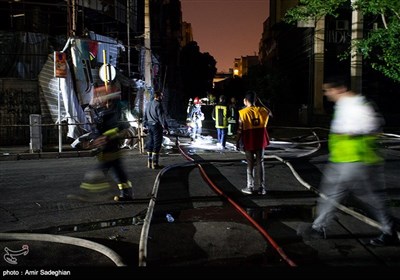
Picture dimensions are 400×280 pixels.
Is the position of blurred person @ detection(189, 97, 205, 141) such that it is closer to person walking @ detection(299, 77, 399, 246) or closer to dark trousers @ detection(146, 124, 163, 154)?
dark trousers @ detection(146, 124, 163, 154)

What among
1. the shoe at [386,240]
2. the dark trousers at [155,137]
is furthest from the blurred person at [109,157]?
the shoe at [386,240]

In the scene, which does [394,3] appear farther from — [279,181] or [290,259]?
[290,259]

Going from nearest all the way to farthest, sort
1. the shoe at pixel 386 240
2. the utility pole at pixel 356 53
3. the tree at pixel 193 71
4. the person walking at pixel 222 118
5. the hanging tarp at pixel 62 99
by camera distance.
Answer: the shoe at pixel 386 240, the person walking at pixel 222 118, the utility pole at pixel 356 53, the hanging tarp at pixel 62 99, the tree at pixel 193 71

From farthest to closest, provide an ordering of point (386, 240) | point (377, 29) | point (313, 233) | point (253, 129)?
point (377, 29) → point (253, 129) → point (313, 233) → point (386, 240)

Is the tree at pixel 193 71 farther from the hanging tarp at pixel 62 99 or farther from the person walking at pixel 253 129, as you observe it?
the person walking at pixel 253 129

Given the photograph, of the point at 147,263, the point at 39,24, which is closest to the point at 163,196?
the point at 147,263

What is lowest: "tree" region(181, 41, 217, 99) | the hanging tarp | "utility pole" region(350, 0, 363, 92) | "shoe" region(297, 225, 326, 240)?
"shoe" region(297, 225, 326, 240)

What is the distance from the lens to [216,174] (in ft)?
34.9

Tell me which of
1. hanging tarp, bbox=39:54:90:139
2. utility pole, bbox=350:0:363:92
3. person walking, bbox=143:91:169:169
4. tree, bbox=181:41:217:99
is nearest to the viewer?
person walking, bbox=143:91:169:169

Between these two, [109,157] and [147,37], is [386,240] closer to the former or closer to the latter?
[109,157]

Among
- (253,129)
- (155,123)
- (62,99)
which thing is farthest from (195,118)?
(253,129)

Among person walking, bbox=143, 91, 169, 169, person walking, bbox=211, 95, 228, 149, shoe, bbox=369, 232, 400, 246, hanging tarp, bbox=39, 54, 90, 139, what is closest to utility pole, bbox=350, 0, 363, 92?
person walking, bbox=211, 95, 228, 149

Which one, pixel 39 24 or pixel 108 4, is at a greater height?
pixel 108 4

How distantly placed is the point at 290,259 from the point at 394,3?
13246 mm
